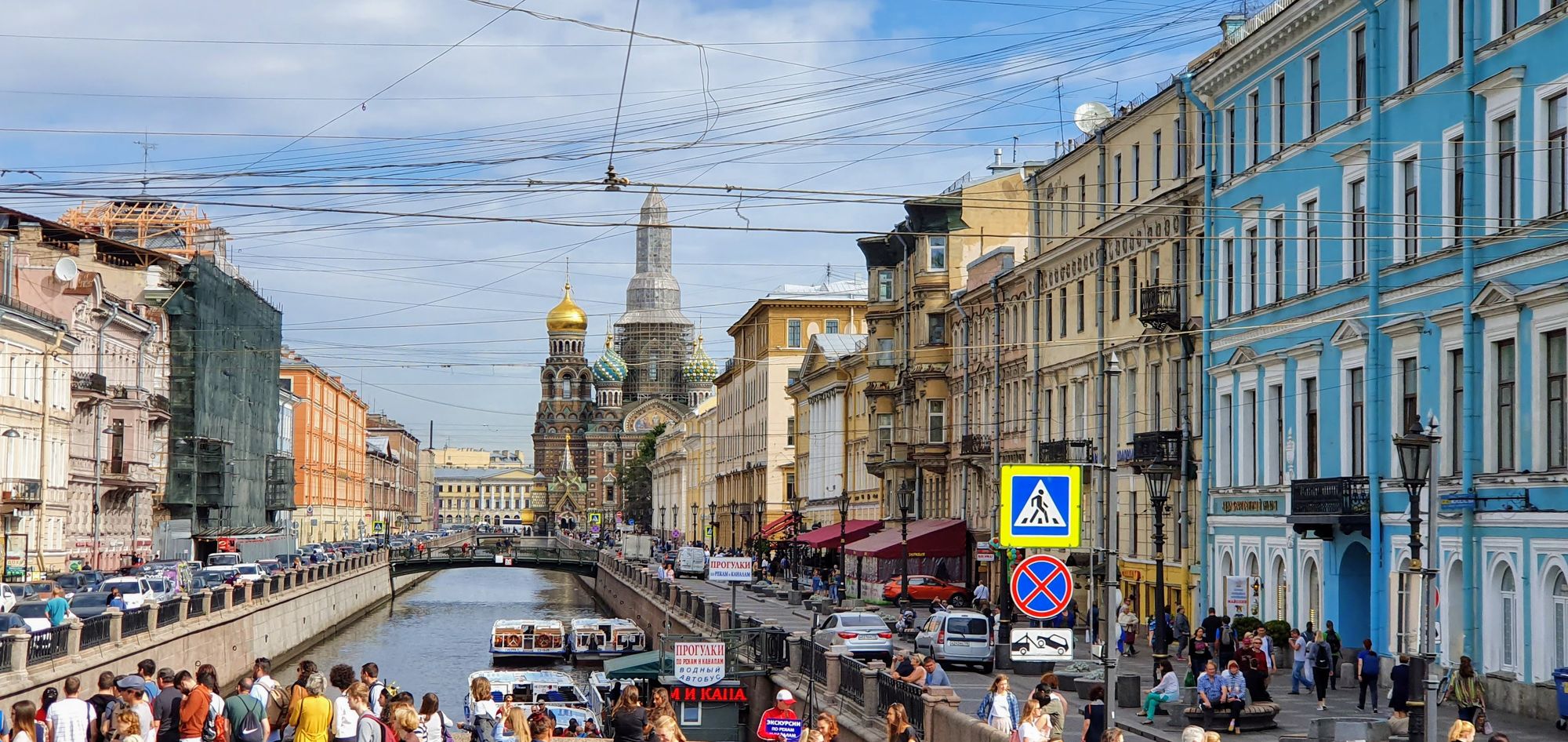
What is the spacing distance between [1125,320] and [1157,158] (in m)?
4.30

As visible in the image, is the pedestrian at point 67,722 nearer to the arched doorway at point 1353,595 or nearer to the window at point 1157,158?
the arched doorway at point 1353,595

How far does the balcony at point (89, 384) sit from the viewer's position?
2670 inches

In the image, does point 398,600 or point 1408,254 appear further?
point 398,600

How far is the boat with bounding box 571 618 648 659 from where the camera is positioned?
222 feet

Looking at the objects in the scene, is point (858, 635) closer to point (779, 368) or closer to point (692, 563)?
point (692, 563)

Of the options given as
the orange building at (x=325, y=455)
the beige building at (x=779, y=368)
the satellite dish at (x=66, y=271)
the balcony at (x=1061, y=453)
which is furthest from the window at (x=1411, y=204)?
the orange building at (x=325, y=455)

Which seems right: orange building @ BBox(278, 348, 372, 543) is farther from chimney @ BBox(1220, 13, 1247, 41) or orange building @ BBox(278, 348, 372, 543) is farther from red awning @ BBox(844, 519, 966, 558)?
chimney @ BBox(1220, 13, 1247, 41)

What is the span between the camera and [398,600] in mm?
116562

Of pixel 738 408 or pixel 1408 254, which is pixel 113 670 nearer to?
pixel 1408 254

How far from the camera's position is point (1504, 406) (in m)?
29.2

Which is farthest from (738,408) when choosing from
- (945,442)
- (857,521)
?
(945,442)

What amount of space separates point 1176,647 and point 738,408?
86161 mm

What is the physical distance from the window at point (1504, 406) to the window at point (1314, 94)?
27.1 feet

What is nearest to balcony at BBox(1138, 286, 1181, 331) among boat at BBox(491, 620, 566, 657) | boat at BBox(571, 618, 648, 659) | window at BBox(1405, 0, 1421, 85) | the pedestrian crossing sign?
window at BBox(1405, 0, 1421, 85)
